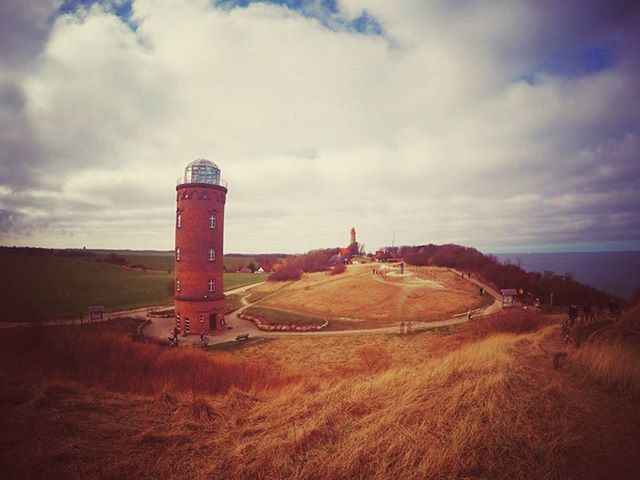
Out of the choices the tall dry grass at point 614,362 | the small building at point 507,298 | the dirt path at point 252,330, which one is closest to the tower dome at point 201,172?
the dirt path at point 252,330

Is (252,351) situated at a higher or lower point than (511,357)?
lower

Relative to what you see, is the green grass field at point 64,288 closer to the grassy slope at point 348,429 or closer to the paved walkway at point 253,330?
the paved walkway at point 253,330

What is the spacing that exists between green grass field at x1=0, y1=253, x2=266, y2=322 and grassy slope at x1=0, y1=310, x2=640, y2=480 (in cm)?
2592

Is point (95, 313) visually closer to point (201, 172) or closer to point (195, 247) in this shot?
point (195, 247)

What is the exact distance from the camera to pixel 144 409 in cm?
874

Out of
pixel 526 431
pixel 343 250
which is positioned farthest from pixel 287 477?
pixel 343 250

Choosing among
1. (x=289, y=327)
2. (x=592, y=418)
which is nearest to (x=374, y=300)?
(x=289, y=327)

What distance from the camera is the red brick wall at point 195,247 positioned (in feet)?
99.2

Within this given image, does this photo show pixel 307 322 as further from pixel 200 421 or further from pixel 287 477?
pixel 287 477

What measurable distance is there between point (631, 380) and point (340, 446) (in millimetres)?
8877

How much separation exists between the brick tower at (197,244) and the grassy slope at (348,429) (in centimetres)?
2013

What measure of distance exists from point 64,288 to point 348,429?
5412cm

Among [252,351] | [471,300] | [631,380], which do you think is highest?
[631,380]

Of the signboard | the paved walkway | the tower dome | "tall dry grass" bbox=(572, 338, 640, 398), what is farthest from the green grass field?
"tall dry grass" bbox=(572, 338, 640, 398)
